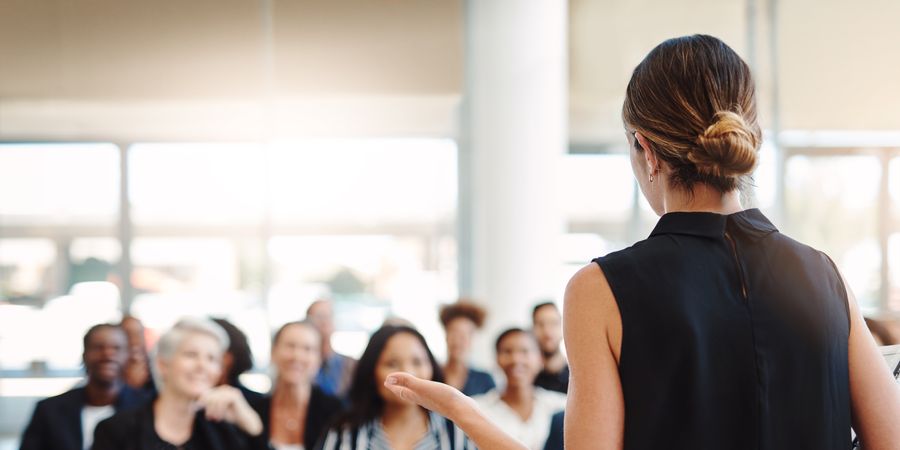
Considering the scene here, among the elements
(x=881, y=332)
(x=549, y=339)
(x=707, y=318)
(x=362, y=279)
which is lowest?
(x=549, y=339)

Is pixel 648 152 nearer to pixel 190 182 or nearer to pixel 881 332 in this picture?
pixel 881 332

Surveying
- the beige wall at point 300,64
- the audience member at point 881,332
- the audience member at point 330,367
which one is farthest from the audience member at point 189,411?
the beige wall at point 300,64

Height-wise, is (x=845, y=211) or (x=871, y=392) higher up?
(x=845, y=211)

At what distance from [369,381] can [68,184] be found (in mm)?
4113

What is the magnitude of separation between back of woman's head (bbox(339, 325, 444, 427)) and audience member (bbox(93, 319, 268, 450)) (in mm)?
373

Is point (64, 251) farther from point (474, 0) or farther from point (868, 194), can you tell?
point (868, 194)

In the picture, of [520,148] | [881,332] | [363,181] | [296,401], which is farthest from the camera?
[363,181]

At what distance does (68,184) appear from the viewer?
274 inches

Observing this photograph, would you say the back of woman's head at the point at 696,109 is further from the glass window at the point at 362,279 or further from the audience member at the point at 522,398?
the glass window at the point at 362,279

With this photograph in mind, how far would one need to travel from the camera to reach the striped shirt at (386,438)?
136 inches

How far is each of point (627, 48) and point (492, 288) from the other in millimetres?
2124

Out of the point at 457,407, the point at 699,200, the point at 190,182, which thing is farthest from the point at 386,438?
the point at 190,182

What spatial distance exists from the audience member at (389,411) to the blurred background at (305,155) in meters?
3.20

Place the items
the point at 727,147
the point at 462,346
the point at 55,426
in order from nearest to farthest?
the point at 727,147 < the point at 55,426 < the point at 462,346
